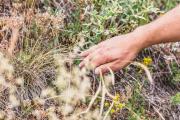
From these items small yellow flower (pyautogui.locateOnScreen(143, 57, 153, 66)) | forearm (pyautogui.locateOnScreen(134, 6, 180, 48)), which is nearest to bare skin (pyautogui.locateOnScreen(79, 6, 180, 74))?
Answer: forearm (pyautogui.locateOnScreen(134, 6, 180, 48))

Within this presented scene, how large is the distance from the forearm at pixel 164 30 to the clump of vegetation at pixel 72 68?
5.9 inches

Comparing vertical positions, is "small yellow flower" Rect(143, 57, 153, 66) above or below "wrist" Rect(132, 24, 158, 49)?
below

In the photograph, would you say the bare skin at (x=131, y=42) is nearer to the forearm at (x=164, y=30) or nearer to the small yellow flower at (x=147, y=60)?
the forearm at (x=164, y=30)

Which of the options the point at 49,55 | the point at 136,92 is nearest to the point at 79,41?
the point at 49,55

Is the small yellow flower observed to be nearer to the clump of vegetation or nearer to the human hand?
the clump of vegetation

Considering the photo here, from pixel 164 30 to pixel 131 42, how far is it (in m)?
0.17

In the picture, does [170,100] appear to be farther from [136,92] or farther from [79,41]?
[79,41]

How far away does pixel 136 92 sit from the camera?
302 centimetres

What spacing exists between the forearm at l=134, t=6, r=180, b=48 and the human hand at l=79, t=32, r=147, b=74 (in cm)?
3

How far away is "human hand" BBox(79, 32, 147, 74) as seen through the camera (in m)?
2.44

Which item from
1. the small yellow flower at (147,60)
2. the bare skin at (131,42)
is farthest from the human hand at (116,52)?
the small yellow flower at (147,60)

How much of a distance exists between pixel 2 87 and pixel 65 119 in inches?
14.5

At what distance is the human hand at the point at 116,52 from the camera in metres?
2.44

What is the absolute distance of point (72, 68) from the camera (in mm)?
2836
